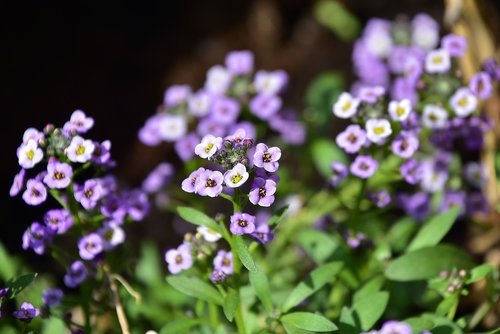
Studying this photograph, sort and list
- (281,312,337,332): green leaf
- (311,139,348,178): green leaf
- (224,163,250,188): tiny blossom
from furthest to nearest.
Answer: (311,139,348,178): green leaf → (281,312,337,332): green leaf → (224,163,250,188): tiny blossom

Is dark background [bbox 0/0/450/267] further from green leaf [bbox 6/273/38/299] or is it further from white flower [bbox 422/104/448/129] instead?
green leaf [bbox 6/273/38/299]

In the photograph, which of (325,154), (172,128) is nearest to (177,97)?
(172,128)

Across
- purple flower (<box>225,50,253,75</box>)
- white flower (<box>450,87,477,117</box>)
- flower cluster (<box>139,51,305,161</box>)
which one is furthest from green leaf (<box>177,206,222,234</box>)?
purple flower (<box>225,50,253,75</box>)

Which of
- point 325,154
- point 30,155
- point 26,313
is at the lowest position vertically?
point 325,154

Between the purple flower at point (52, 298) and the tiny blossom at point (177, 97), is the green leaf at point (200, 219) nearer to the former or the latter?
the purple flower at point (52, 298)

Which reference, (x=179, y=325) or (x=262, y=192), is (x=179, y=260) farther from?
(x=262, y=192)

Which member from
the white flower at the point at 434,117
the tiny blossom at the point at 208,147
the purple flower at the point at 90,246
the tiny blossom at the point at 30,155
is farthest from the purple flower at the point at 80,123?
the white flower at the point at 434,117

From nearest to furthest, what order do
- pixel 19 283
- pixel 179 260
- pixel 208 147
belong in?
pixel 208 147, pixel 19 283, pixel 179 260
